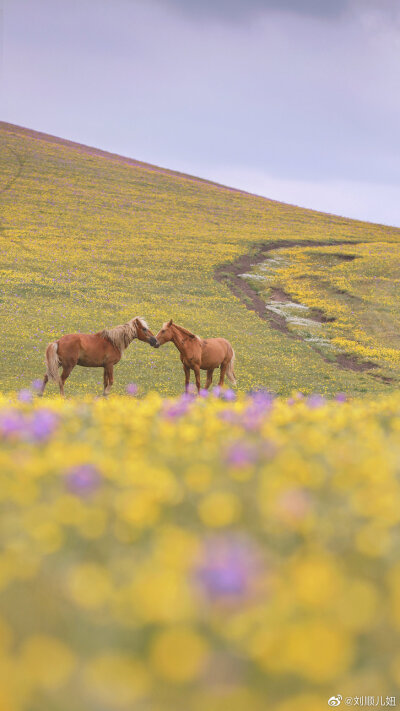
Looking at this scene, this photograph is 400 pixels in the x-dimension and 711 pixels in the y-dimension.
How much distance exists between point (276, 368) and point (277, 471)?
23154 millimetres

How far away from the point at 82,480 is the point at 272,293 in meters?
40.9

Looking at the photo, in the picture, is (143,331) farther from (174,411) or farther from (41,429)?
(41,429)

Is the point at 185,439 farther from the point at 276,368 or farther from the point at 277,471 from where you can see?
the point at 276,368

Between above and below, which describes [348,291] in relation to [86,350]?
above

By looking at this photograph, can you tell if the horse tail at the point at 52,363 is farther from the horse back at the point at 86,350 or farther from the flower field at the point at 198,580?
the flower field at the point at 198,580

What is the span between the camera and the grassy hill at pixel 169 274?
2652 cm

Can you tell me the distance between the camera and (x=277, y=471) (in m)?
3.84

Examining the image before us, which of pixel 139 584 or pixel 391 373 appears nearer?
pixel 139 584

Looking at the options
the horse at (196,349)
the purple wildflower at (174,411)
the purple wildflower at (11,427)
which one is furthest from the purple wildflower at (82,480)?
the horse at (196,349)

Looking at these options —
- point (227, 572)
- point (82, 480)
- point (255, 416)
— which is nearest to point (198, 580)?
point (227, 572)

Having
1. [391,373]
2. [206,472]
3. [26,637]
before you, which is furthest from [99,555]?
[391,373]

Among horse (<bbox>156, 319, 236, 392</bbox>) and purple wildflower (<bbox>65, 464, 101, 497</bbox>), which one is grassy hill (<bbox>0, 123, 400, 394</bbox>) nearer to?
horse (<bbox>156, 319, 236, 392</bbox>)

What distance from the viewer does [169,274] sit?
44656 millimetres

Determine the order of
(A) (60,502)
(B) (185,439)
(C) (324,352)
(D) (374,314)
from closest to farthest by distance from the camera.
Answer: (A) (60,502) → (B) (185,439) → (C) (324,352) → (D) (374,314)
